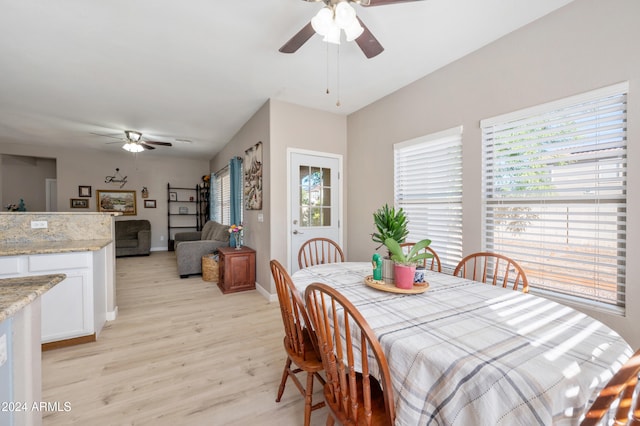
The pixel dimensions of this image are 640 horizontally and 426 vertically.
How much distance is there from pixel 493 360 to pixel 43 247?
130 inches

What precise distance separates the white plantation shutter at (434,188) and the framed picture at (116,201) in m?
7.29

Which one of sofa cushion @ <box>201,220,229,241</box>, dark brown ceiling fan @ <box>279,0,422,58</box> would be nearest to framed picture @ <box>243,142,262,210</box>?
sofa cushion @ <box>201,220,229,241</box>

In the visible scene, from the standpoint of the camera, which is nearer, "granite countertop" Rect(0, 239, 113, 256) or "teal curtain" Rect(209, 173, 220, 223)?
"granite countertop" Rect(0, 239, 113, 256)

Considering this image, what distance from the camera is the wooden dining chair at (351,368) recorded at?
3.08 ft

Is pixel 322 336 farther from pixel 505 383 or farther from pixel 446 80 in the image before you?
pixel 446 80

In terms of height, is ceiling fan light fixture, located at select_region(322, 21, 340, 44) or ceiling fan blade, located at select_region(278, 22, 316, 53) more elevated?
ceiling fan blade, located at select_region(278, 22, 316, 53)

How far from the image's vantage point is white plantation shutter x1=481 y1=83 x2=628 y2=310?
1.70 meters

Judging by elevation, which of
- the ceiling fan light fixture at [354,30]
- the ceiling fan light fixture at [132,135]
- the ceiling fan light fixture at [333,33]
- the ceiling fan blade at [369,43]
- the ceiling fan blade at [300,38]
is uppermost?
the ceiling fan light fixture at [132,135]

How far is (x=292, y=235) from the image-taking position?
365 cm

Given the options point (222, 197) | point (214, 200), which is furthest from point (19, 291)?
point (214, 200)

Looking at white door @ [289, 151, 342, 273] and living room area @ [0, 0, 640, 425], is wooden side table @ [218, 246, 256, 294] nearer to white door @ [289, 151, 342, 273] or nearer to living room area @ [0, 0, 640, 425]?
living room area @ [0, 0, 640, 425]

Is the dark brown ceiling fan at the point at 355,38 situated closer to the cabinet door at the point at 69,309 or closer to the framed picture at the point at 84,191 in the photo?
the cabinet door at the point at 69,309

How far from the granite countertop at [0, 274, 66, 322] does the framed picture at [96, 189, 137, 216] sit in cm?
717

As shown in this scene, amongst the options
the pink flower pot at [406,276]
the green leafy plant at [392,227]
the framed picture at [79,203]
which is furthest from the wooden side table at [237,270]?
the framed picture at [79,203]
